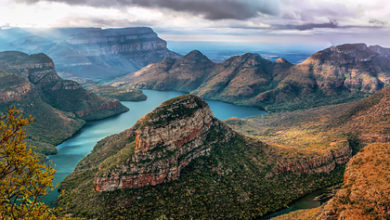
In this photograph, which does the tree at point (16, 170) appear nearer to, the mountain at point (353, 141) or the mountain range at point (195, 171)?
the mountain range at point (195, 171)

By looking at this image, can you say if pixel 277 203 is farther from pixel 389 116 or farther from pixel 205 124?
pixel 389 116

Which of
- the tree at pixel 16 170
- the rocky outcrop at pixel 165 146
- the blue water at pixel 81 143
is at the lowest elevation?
the blue water at pixel 81 143

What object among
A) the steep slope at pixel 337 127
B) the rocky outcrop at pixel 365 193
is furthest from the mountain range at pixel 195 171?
the rocky outcrop at pixel 365 193

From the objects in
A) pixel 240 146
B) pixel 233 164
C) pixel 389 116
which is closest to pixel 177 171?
pixel 233 164

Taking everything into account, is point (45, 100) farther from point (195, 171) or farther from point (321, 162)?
point (321, 162)

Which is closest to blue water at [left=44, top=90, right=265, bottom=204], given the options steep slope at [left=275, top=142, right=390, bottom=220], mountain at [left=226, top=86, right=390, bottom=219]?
mountain at [left=226, top=86, right=390, bottom=219]

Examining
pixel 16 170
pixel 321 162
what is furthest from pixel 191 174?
pixel 16 170
